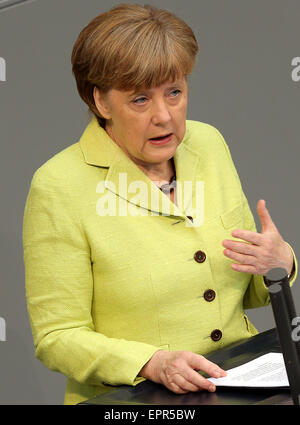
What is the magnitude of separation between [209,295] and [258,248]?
18 cm

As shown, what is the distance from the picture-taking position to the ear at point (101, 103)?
1.93 meters

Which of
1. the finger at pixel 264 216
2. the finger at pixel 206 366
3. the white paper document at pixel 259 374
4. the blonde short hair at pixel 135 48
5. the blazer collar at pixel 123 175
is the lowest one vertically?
the white paper document at pixel 259 374

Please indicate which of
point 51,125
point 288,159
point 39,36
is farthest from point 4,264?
point 288,159

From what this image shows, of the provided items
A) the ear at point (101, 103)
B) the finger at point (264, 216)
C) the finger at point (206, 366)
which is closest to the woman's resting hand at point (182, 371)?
the finger at point (206, 366)

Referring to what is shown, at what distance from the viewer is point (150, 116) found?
1851 mm

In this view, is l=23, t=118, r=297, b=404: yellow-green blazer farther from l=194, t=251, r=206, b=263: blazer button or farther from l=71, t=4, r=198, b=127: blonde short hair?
l=71, t=4, r=198, b=127: blonde short hair

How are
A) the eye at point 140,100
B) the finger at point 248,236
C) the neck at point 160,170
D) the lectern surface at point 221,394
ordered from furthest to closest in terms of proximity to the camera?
the neck at point 160,170 → the eye at point 140,100 → the finger at point 248,236 → the lectern surface at point 221,394

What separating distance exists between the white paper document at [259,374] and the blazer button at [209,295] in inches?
7.9

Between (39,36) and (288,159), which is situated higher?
(39,36)

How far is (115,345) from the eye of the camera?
180cm

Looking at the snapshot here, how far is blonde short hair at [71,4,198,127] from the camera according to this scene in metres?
1.79

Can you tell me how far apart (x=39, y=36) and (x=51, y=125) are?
9.4 inches

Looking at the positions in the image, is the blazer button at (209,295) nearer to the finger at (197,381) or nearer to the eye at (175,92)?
the finger at (197,381)

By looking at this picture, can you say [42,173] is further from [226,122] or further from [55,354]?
[226,122]
